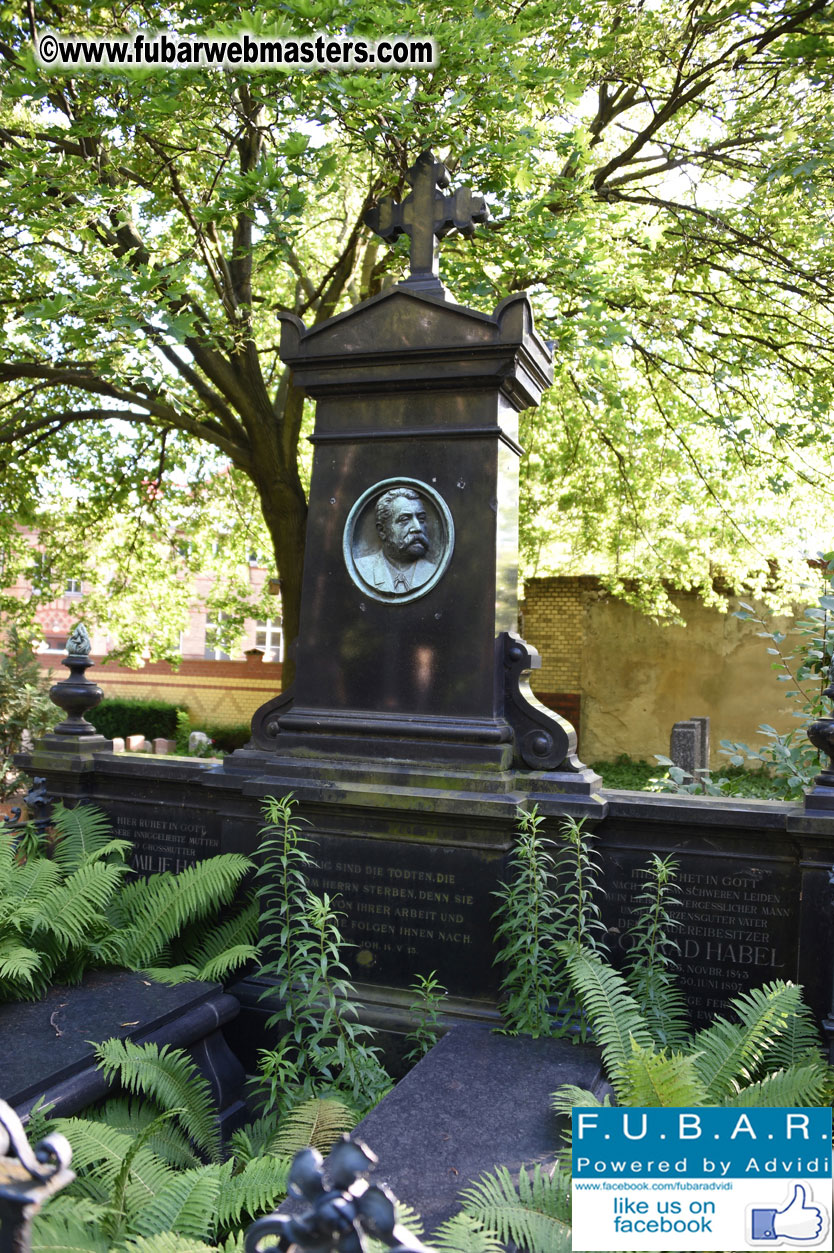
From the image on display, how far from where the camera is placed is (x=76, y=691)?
578 centimetres

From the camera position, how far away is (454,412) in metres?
4.80

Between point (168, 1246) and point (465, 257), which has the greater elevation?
point (465, 257)

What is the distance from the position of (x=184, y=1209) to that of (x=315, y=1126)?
2.03ft

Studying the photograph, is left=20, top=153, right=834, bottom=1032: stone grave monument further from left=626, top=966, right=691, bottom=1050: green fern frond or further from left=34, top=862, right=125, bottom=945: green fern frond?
left=34, top=862, right=125, bottom=945: green fern frond

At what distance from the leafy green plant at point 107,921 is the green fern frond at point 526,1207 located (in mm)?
1858

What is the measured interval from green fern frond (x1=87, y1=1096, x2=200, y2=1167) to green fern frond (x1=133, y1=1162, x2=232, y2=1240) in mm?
558

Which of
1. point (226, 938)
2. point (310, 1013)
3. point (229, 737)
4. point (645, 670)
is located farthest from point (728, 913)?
point (229, 737)

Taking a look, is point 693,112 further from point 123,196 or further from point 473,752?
point 473,752

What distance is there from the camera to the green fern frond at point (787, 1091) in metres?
3.09

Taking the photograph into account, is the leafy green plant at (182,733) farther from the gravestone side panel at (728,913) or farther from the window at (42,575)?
the gravestone side panel at (728,913)

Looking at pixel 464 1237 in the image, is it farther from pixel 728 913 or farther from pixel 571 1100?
pixel 728 913

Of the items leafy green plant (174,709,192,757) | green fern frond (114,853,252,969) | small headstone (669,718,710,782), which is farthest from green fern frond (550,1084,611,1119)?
leafy green plant (174,709,192,757)

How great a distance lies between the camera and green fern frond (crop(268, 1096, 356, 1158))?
10.5 ft

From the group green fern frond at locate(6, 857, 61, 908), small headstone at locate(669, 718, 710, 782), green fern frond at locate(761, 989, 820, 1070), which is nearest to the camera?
green fern frond at locate(761, 989, 820, 1070)
